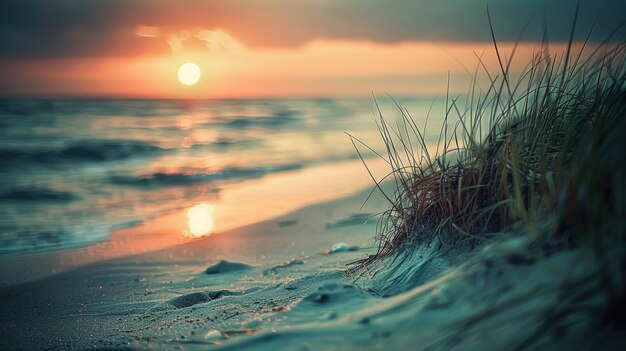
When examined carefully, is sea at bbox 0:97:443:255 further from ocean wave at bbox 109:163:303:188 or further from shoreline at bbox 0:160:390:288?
shoreline at bbox 0:160:390:288

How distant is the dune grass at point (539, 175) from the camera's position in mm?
1561

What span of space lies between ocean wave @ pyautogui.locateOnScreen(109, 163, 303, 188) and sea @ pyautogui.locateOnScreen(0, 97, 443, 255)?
0.06ft

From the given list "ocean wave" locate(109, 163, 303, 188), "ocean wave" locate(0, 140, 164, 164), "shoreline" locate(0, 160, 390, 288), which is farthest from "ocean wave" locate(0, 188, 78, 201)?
"ocean wave" locate(0, 140, 164, 164)

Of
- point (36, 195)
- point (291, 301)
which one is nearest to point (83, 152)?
point (36, 195)

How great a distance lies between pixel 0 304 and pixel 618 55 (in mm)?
4292

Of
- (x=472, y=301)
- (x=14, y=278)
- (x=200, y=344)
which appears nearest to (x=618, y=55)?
(x=472, y=301)

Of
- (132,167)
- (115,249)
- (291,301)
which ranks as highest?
(132,167)

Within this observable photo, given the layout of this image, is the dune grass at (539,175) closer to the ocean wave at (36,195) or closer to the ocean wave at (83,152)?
the ocean wave at (36,195)

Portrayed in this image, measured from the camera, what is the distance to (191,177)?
1162cm

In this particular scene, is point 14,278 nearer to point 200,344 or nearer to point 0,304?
point 0,304

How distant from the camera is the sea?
25.3ft

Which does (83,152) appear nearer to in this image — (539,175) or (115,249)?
(115,249)

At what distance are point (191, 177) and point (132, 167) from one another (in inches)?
106

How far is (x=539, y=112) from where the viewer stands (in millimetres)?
2672
